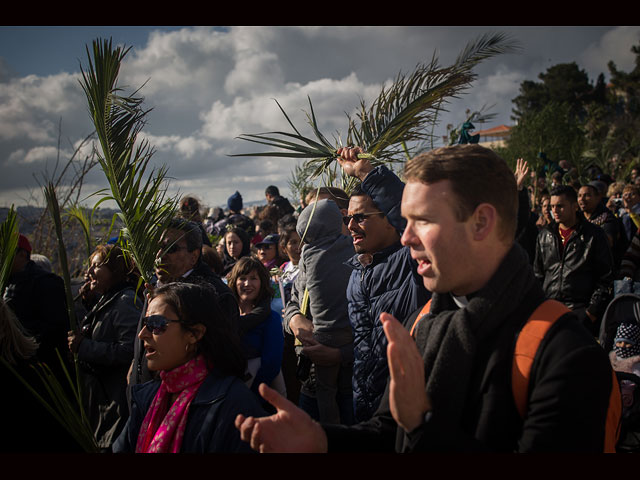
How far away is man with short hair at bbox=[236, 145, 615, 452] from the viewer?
3.84ft

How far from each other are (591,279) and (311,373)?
3473 millimetres

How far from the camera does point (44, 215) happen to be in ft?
21.1

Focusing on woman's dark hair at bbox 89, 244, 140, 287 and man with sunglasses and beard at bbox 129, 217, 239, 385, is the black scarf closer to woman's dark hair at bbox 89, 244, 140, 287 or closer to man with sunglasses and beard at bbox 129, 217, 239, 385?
man with sunglasses and beard at bbox 129, 217, 239, 385

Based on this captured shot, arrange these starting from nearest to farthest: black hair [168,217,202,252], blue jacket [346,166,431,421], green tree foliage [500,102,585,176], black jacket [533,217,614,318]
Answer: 1. blue jacket [346,166,431,421]
2. black hair [168,217,202,252]
3. black jacket [533,217,614,318]
4. green tree foliage [500,102,585,176]

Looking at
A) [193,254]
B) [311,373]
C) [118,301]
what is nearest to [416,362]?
[311,373]

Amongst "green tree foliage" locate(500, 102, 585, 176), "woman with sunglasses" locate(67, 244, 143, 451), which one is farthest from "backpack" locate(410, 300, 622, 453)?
"green tree foliage" locate(500, 102, 585, 176)

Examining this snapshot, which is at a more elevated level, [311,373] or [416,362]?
[416,362]

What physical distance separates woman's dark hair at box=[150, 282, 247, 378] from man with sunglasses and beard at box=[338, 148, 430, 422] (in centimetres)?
71

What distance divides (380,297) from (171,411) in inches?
50.5

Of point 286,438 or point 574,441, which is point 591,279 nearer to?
point 574,441

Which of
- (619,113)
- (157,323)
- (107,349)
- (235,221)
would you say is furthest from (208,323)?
(619,113)

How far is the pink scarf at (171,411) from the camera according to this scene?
2.22m

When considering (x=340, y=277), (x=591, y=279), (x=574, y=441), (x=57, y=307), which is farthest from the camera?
(x=591, y=279)

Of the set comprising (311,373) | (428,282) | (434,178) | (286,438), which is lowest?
(311,373)
